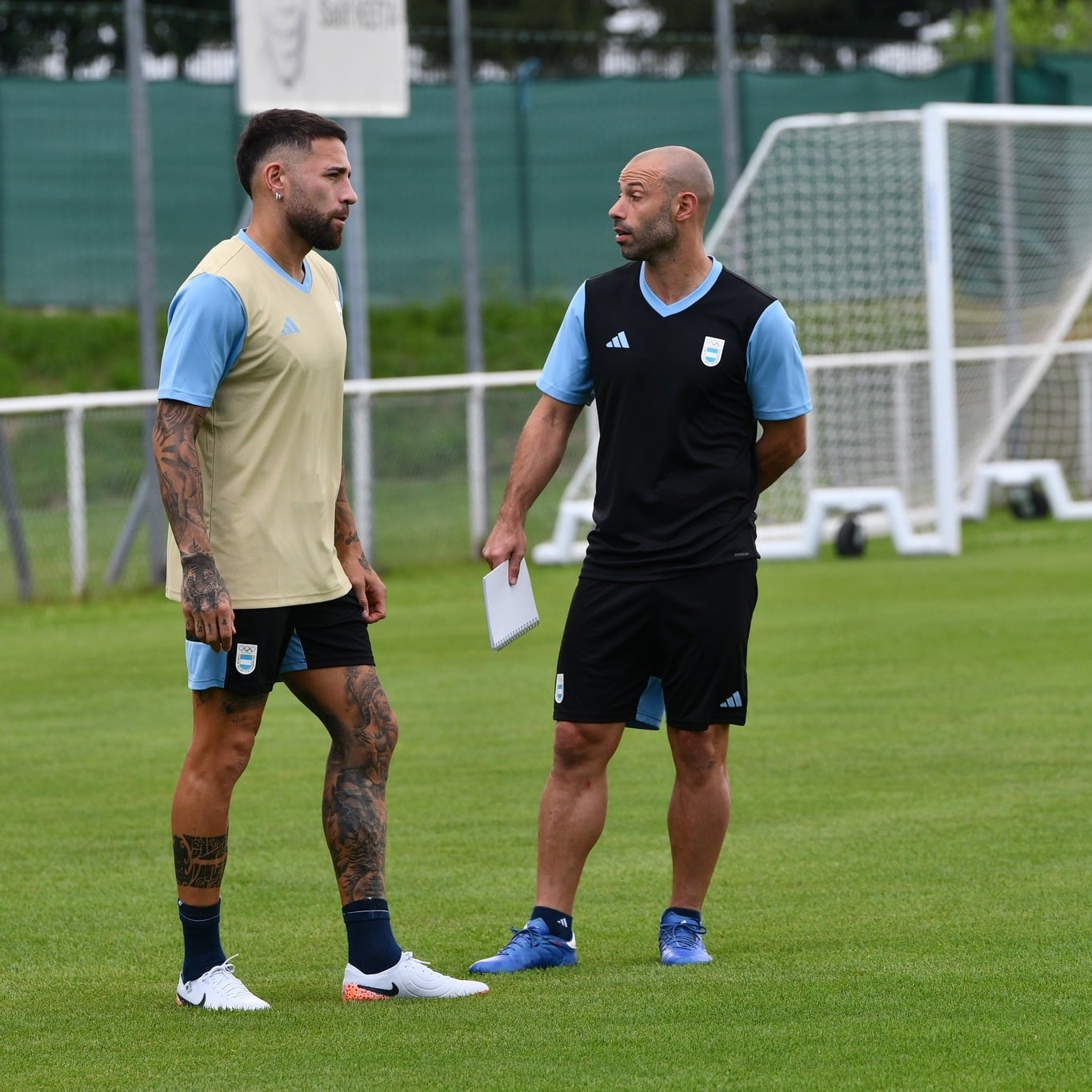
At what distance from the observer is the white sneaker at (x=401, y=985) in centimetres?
500

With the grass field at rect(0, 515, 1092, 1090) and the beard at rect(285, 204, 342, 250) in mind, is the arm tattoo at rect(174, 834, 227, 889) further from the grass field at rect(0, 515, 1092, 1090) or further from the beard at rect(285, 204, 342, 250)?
the beard at rect(285, 204, 342, 250)

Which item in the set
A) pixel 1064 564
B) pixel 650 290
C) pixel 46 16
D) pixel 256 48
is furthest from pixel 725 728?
pixel 46 16

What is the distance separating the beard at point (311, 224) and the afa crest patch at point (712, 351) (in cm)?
95

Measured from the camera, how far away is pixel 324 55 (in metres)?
16.9

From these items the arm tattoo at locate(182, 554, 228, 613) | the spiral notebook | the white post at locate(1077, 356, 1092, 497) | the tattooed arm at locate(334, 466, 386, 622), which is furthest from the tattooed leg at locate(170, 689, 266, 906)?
the white post at locate(1077, 356, 1092, 497)

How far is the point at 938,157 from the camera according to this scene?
1641 centimetres

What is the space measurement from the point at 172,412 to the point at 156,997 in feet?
4.69

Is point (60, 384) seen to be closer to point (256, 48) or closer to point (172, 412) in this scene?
point (256, 48)

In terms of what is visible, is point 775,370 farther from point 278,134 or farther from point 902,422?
point 902,422

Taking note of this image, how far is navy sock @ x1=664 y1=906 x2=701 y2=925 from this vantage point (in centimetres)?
540

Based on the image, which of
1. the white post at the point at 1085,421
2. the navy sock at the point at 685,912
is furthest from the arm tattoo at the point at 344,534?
the white post at the point at 1085,421

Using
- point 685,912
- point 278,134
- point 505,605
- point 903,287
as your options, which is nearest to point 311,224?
point 278,134

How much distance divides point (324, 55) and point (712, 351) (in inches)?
482

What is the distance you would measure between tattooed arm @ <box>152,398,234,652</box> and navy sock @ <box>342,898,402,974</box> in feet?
2.41
